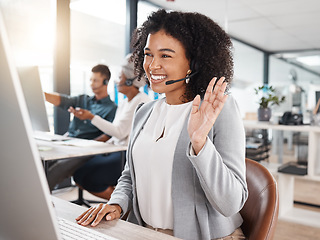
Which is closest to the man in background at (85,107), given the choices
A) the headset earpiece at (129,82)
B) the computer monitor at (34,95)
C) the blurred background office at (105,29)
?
the blurred background office at (105,29)

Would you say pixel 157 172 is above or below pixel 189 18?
below

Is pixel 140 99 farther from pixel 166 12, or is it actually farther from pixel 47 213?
pixel 47 213

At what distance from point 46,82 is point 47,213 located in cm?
347

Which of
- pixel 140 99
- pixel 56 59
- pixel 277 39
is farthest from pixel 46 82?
pixel 277 39

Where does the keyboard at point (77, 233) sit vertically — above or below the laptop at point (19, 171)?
below

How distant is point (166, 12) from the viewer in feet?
4.12

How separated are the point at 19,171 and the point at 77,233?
402 mm

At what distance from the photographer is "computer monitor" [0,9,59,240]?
1.23ft

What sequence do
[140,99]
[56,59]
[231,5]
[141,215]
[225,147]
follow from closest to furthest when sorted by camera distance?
[225,147], [141,215], [140,99], [56,59], [231,5]

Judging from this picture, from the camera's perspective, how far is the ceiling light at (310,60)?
26.6 ft

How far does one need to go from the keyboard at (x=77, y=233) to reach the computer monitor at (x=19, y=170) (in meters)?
0.27

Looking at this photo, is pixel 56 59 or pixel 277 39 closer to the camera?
pixel 56 59

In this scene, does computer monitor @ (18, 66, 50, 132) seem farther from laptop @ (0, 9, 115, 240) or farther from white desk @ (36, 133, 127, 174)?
laptop @ (0, 9, 115, 240)

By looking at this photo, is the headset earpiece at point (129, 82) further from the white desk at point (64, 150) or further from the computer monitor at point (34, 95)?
the computer monitor at point (34, 95)
